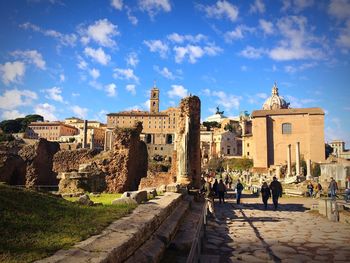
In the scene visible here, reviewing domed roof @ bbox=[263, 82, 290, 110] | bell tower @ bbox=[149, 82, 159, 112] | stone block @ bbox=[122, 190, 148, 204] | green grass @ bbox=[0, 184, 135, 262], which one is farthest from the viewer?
bell tower @ bbox=[149, 82, 159, 112]

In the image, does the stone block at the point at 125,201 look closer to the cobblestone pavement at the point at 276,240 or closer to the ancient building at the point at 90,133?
the cobblestone pavement at the point at 276,240

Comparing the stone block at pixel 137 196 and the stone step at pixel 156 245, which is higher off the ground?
the stone block at pixel 137 196

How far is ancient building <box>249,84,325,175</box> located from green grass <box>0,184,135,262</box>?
61652 millimetres

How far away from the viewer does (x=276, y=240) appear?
22.5ft

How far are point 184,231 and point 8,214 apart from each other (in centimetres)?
313

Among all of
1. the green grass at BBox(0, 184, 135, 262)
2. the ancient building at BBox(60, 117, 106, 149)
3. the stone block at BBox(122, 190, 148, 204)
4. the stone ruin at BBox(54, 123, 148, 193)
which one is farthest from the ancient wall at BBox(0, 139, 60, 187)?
the ancient building at BBox(60, 117, 106, 149)

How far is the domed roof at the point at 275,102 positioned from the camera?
91.2 metres

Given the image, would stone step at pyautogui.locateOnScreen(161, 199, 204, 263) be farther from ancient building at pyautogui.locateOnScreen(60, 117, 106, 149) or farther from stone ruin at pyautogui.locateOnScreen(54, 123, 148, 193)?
ancient building at pyautogui.locateOnScreen(60, 117, 106, 149)

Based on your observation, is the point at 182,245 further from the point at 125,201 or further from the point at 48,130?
the point at 48,130

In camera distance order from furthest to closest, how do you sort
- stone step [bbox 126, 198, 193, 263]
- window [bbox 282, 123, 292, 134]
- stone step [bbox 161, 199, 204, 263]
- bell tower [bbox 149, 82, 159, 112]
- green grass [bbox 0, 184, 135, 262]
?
bell tower [bbox 149, 82, 159, 112] < window [bbox 282, 123, 292, 134] < stone step [bbox 161, 199, 204, 263] < stone step [bbox 126, 198, 193, 263] < green grass [bbox 0, 184, 135, 262]

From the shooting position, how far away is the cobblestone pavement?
5.50 m

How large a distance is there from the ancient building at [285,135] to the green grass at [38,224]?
61.7 metres

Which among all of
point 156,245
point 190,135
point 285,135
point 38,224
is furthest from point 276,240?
point 285,135

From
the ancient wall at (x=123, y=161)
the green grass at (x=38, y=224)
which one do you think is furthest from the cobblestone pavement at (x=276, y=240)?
the ancient wall at (x=123, y=161)
